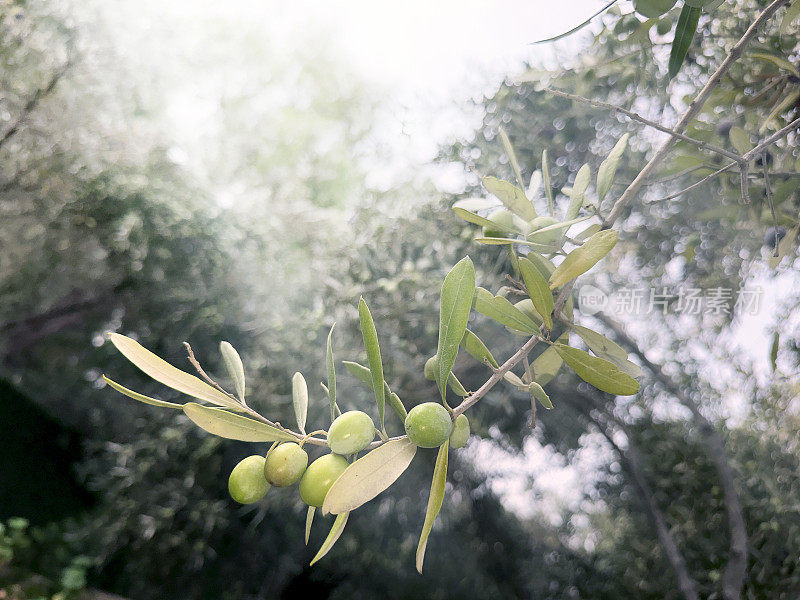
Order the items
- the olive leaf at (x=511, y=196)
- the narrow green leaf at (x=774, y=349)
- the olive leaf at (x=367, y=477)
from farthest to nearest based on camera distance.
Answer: the narrow green leaf at (x=774, y=349) < the olive leaf at (x=511, y=196) < the olive leaf at (x=367, y=477)

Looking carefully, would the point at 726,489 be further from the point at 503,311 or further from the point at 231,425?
the point at 231,425

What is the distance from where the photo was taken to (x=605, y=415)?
1854mm

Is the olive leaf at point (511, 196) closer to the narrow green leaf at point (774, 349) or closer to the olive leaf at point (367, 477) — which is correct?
the olive leaf at point (367, 477)

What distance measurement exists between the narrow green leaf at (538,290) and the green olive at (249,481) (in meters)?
0.22

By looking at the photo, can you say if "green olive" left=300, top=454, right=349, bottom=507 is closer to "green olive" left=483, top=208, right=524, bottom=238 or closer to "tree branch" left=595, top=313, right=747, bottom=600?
"green olive" left=483, top=208, right=524, bottom=238

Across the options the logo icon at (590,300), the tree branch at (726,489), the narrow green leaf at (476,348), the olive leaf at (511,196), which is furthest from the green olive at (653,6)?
the tree branch at (726,489)

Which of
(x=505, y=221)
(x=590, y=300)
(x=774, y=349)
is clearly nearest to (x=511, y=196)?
(x=505, y=221)

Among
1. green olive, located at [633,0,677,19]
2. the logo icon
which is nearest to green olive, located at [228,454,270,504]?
green olive, located at [633,0,677,19]

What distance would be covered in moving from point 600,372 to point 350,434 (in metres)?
0.18

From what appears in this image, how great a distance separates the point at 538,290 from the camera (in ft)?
1.16

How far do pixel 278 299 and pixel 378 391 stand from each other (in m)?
1.78

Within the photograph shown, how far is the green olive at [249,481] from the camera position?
13.6 inches

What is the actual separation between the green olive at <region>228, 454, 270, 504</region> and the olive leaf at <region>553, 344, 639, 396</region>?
0.74ft

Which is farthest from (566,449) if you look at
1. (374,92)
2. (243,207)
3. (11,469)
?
(374,92)
